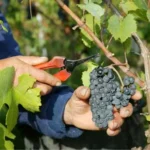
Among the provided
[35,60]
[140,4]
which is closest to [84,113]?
[35,60]

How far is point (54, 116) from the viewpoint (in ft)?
6.31

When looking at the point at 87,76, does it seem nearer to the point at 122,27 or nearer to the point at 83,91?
the point at 83,91

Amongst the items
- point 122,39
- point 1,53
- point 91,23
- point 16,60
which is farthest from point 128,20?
point 1,53

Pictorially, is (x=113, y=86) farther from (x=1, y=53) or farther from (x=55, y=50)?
(x=55, y=50)

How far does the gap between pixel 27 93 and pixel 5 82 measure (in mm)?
71

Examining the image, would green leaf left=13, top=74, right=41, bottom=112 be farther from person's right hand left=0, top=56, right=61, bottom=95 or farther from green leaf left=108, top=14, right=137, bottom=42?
green leaf left=108, top=14, right=137, bottom=42

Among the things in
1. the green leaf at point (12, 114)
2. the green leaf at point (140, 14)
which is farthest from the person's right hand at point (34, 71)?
the green leaf at point (140, 14)

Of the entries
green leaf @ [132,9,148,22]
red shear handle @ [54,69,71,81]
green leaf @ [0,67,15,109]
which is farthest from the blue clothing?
green leaf @ [132,9,148,22]

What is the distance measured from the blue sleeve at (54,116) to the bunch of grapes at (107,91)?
38cm

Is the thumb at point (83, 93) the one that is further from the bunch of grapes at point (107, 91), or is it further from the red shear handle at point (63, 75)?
the red shear handle at point (63, 75)

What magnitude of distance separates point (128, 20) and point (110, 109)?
0.27m

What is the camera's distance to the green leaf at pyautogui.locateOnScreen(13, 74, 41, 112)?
1497 mm

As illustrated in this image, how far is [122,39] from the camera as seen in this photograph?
144 cm

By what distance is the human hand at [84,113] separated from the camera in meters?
1.54
